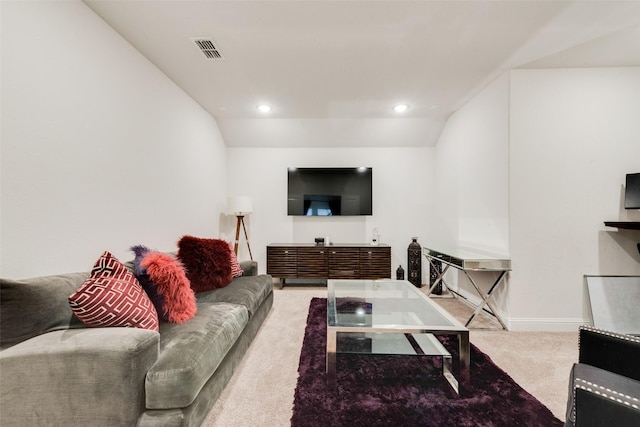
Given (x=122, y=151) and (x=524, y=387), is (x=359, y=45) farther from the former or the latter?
(x=524, y=387)

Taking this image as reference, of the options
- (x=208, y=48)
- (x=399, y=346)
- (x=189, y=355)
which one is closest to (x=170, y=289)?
(x=189, y=355)

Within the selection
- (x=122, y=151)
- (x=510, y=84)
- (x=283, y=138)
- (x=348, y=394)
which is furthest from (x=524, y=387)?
(x=283, y=138)

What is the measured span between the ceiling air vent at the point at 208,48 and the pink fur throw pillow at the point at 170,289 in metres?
1.85

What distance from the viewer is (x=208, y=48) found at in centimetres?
232

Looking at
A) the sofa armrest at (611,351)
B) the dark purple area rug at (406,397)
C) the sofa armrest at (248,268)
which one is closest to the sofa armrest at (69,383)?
the dark purple area rug at (406,397)

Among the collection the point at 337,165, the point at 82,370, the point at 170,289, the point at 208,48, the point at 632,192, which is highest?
the point at 208,48

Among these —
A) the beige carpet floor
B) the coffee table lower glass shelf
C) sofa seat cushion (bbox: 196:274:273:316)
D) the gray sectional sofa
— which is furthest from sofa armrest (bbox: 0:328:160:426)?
the coffee table lower glass shelf

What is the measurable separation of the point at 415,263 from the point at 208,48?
395 centimetres

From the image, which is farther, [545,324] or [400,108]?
[400,108]

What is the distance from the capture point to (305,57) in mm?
2445

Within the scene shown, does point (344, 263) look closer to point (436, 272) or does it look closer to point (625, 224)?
point (436, 272)

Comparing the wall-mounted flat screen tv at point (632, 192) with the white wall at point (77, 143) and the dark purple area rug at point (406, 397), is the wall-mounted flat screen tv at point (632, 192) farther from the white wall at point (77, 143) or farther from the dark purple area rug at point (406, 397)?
the white wall at point (77, 143)

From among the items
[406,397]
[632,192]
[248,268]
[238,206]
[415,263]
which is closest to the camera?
[406,397]

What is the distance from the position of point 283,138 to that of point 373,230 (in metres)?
2.25
